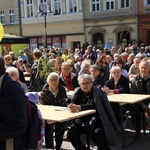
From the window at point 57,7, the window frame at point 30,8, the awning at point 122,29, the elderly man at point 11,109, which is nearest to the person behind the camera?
the elderly man at point 11,109

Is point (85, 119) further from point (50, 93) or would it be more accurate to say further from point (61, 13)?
point (61, 13)

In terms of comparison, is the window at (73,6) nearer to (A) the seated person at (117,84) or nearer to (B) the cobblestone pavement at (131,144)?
(A) the seated person at (117,84)

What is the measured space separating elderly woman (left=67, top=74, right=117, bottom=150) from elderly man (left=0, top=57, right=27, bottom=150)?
210cm

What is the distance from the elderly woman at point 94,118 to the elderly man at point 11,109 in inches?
82.8

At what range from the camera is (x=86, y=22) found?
2923 centimetres

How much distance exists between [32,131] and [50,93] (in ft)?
9.09

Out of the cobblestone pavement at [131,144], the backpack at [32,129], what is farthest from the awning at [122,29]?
the backpack at [32,129]

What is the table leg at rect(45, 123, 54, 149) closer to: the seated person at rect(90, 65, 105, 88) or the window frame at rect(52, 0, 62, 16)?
the seated person at rect(90, 65, 105, 88)

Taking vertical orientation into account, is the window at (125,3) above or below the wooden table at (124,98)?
above

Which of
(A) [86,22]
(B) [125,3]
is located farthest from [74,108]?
(A) [86,22]

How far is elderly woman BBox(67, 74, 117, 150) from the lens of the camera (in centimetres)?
499

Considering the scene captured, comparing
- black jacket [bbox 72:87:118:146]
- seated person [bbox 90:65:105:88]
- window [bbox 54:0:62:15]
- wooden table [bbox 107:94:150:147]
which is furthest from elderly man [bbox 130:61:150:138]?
window [bbox 54:0:62:15]

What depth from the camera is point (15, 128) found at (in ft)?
9.23

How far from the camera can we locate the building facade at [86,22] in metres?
26.0
